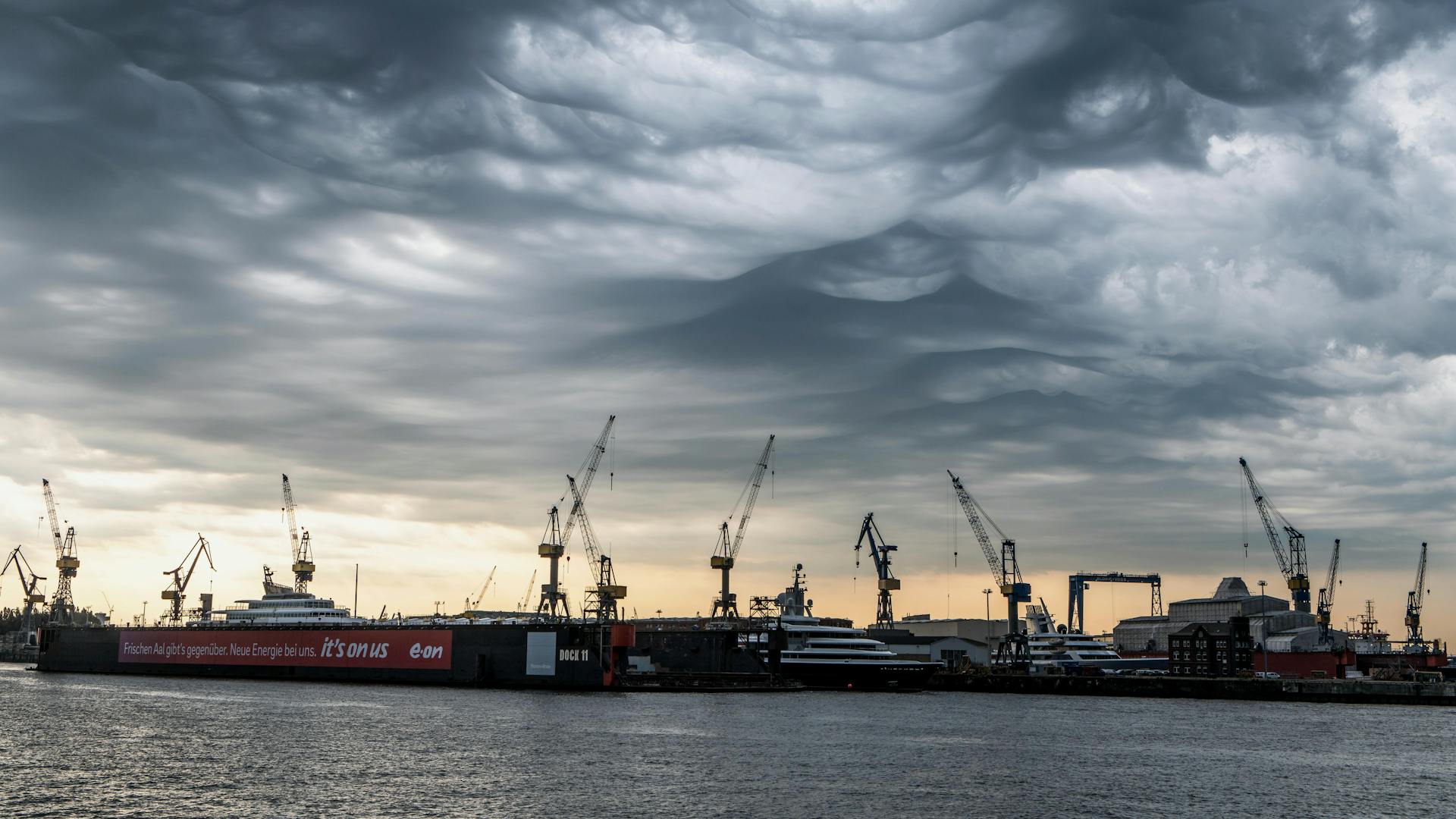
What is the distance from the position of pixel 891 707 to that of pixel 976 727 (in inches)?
785

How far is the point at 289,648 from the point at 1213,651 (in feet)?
351

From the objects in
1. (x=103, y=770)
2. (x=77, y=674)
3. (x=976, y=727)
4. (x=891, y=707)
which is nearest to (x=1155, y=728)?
(x=976, y=727)

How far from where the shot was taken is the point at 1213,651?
148 metres

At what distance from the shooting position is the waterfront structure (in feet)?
486

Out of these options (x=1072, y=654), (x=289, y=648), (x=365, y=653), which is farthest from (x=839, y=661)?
(x=289, y=648)

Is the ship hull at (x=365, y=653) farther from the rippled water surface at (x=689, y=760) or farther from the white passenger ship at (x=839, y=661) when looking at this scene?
the white passenger ship at (x=839, y=661)

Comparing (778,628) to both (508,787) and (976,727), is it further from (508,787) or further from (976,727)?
(508,787)

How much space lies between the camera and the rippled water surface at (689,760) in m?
50.9

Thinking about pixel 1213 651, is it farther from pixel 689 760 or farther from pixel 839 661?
pixel 689 760

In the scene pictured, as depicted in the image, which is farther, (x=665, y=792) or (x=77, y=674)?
(x=77, y=674)

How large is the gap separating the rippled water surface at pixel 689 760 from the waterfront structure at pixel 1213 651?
40.3m

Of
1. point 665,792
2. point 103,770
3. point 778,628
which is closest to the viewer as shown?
point 665,792

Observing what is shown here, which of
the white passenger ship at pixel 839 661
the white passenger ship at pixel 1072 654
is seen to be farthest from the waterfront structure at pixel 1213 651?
the white passenger ship at pixel 839 661

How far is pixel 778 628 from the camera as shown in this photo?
139 m
